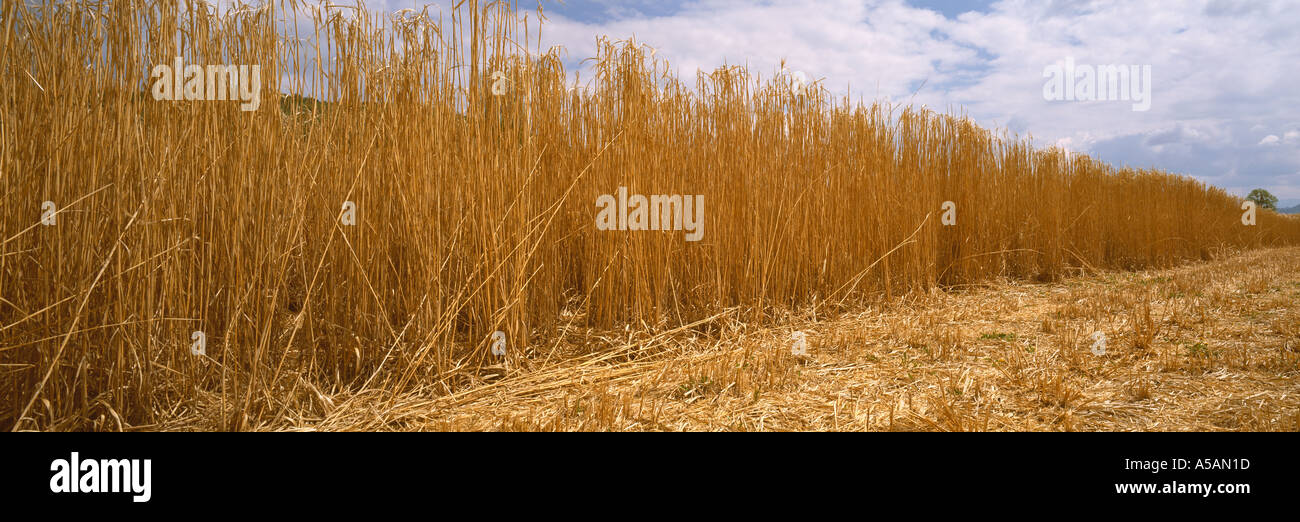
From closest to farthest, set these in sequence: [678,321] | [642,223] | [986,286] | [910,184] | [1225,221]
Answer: [642,223] < [678,321] < [910,184] < [986,286] < [1225,221]

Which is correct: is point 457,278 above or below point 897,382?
above

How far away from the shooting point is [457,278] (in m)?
1.76

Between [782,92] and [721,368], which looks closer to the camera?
[721,368]

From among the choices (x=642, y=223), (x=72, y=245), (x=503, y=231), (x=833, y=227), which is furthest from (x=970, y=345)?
(x=72, y=245)

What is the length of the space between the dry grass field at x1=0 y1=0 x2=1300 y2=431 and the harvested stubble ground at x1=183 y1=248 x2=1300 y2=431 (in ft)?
0.04

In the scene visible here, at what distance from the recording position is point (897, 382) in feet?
5.99

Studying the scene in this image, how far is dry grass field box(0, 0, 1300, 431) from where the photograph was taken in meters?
1.31

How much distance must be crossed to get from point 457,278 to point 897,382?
135 cm

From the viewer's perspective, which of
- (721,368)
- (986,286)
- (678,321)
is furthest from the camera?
(986,286)

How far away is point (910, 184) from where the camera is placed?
3584 mm

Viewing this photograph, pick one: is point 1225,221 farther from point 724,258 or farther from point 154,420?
point 154,420

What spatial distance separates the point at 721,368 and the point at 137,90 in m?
1.60

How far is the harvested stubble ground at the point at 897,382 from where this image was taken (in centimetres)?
147

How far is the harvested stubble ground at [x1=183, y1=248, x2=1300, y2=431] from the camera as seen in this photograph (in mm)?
1469
